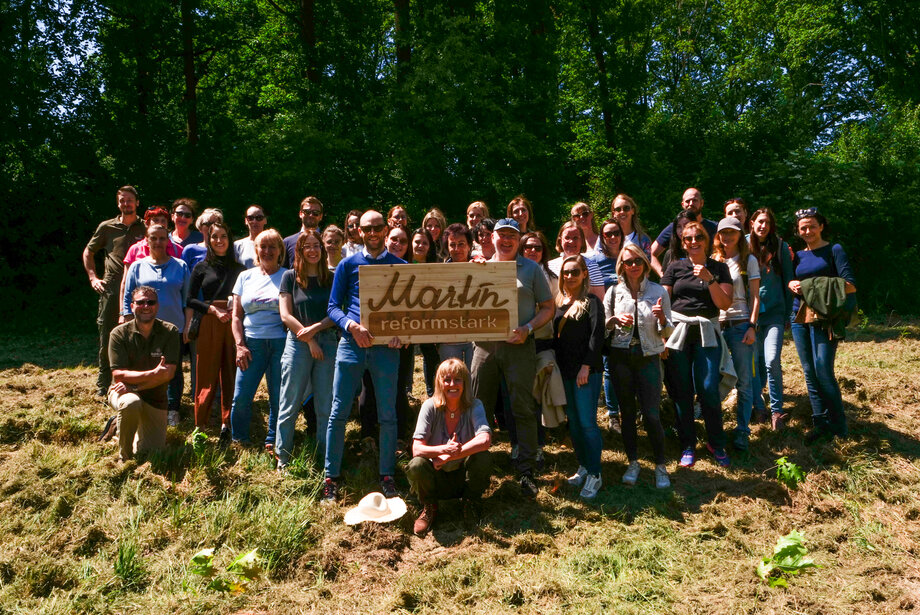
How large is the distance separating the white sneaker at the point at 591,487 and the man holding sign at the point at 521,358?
1.33 ft

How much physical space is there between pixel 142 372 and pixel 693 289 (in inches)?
188

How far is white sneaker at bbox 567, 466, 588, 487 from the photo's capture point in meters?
5.82

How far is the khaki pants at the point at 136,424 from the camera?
5.68m

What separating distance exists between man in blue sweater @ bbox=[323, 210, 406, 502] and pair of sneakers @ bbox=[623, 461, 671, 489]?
1992 millimetres

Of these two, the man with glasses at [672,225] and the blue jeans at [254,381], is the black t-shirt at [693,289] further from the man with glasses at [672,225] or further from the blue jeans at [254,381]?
the blue jeans at [254,381]

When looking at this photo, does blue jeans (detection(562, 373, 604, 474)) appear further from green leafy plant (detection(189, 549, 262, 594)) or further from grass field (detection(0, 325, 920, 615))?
green leafy plant (detection(189, 549, 262, 594))

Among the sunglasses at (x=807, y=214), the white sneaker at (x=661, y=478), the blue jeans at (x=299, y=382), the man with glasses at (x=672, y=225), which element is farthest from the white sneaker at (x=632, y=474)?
the sunglasses at (x=807, y=214)

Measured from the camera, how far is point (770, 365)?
6715mm

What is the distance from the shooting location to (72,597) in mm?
4402

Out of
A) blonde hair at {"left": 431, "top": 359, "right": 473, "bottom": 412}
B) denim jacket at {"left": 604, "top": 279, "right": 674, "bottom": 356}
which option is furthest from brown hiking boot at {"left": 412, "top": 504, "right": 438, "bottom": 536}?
denim jacket at {"left": 604, "top": 279, "right": 674, "bottom": 356}

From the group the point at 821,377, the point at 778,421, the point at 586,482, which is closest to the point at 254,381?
the point at 586,482

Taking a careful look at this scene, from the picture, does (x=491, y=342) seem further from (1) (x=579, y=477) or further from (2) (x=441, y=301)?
(1) (x=579, y=477)

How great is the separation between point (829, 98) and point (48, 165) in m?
26.1

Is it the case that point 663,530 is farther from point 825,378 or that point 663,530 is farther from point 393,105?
point 393,105
